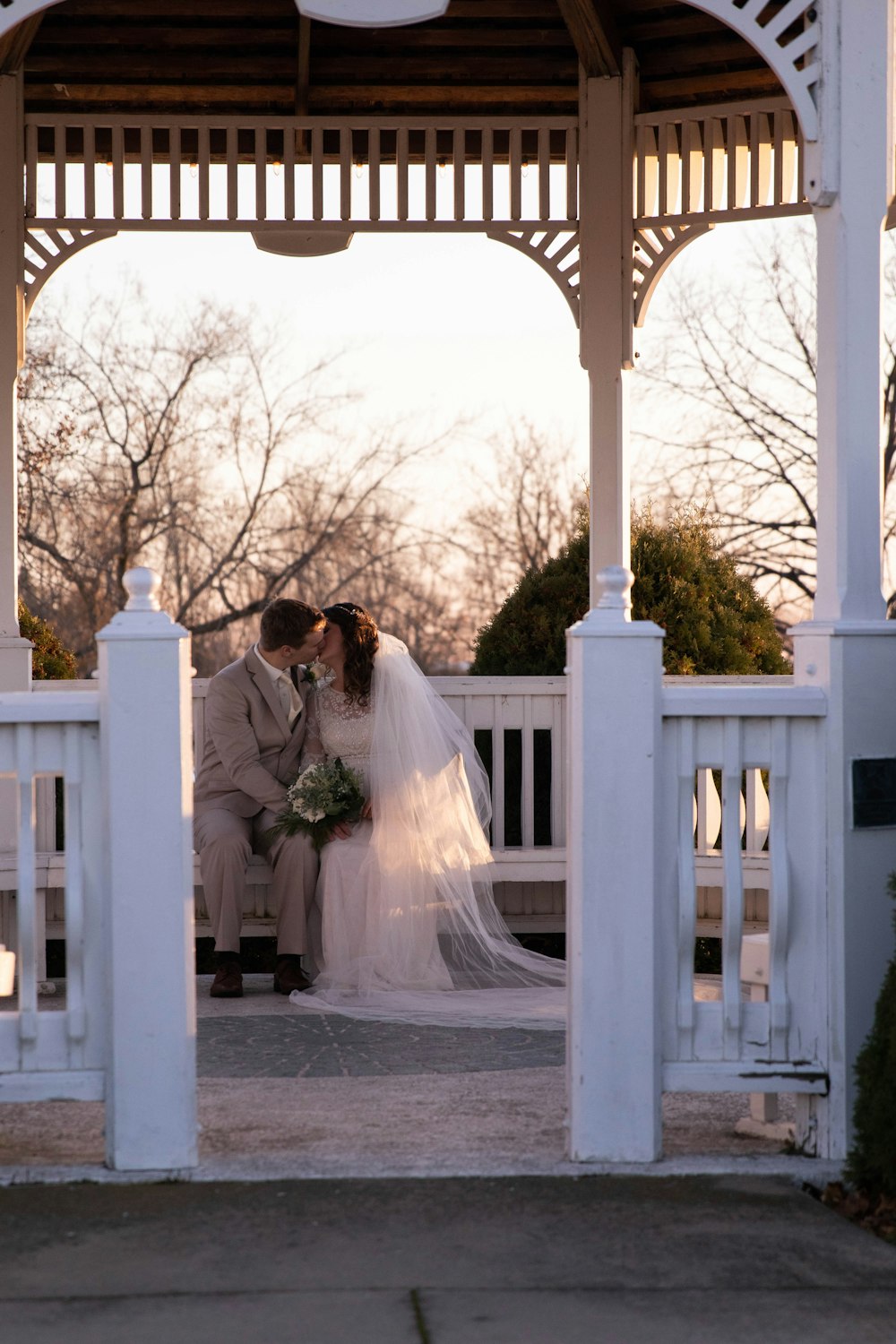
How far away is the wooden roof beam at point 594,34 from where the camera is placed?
6801mm

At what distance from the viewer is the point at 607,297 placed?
712 cm

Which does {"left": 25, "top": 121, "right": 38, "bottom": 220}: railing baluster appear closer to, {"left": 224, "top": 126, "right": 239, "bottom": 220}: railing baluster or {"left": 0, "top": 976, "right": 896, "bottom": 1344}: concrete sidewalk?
{"left": 224, "top": 126, "right": 239, "bottom": 220}: railing baluster

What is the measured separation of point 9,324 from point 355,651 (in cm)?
202

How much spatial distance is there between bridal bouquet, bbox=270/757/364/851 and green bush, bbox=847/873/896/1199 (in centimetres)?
282

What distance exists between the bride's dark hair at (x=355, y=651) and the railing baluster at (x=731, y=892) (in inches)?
101

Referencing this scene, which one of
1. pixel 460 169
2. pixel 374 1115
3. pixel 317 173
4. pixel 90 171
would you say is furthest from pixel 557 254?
pixel 374 1115

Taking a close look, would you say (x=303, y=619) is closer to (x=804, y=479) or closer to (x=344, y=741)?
(x=344, y=741)

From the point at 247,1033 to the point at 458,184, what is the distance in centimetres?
359

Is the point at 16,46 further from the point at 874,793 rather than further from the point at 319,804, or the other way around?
the point at 874,793

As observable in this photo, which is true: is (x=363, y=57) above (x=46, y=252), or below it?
above

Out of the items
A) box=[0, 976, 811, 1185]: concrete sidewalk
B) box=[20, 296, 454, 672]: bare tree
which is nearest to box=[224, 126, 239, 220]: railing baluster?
box=[0, 976, 811, 1185]: concrete sidewalk

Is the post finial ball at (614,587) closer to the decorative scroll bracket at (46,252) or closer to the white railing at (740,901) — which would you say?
the white railing at (740,901)

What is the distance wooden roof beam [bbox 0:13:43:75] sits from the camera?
22.3 feet

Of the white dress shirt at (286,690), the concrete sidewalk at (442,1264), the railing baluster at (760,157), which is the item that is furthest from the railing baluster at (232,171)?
the concrete sidewalk at (442,1264)
